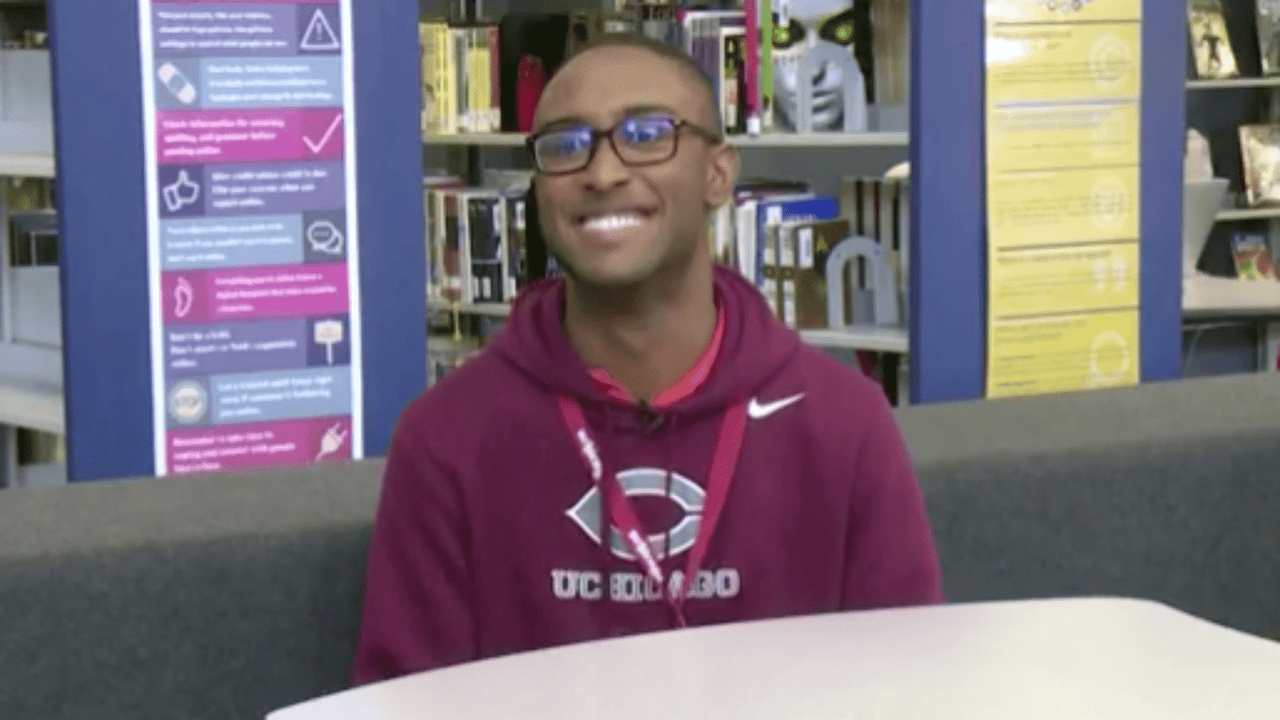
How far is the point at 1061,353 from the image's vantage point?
13.8 ft

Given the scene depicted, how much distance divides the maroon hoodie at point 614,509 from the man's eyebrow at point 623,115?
188 mm

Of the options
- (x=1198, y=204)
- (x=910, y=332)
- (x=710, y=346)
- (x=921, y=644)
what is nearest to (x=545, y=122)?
(x=710, y=346)

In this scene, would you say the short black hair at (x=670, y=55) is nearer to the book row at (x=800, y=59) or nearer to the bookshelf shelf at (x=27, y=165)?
the bookshelf shelf at (x=27, y=165)

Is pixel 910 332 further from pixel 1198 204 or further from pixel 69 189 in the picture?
pixel 1198 204

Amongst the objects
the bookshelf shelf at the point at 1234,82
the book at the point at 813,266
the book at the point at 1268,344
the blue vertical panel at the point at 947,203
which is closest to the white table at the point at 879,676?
the blue vertical panel at the point at 947,203

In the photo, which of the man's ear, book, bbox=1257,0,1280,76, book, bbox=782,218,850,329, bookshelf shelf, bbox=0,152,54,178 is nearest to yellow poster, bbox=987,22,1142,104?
book, bbox=782,218,850,329

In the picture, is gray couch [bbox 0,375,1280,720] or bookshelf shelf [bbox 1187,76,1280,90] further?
bookshelf shelf [bbox 1187,76,1280,90]

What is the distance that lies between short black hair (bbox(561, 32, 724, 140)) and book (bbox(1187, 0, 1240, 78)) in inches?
250

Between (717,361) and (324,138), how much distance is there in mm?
1783

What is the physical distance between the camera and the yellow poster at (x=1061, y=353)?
4.17 m

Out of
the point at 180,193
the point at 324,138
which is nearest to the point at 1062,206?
the point at 324,138

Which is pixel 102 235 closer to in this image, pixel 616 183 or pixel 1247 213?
pixel 616 183

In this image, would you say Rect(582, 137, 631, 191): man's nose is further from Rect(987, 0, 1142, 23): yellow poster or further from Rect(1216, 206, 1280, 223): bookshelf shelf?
Rect(1216, 206, 1280, 223): bookshelf shelf

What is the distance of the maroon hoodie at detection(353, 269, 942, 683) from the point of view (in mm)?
1755
